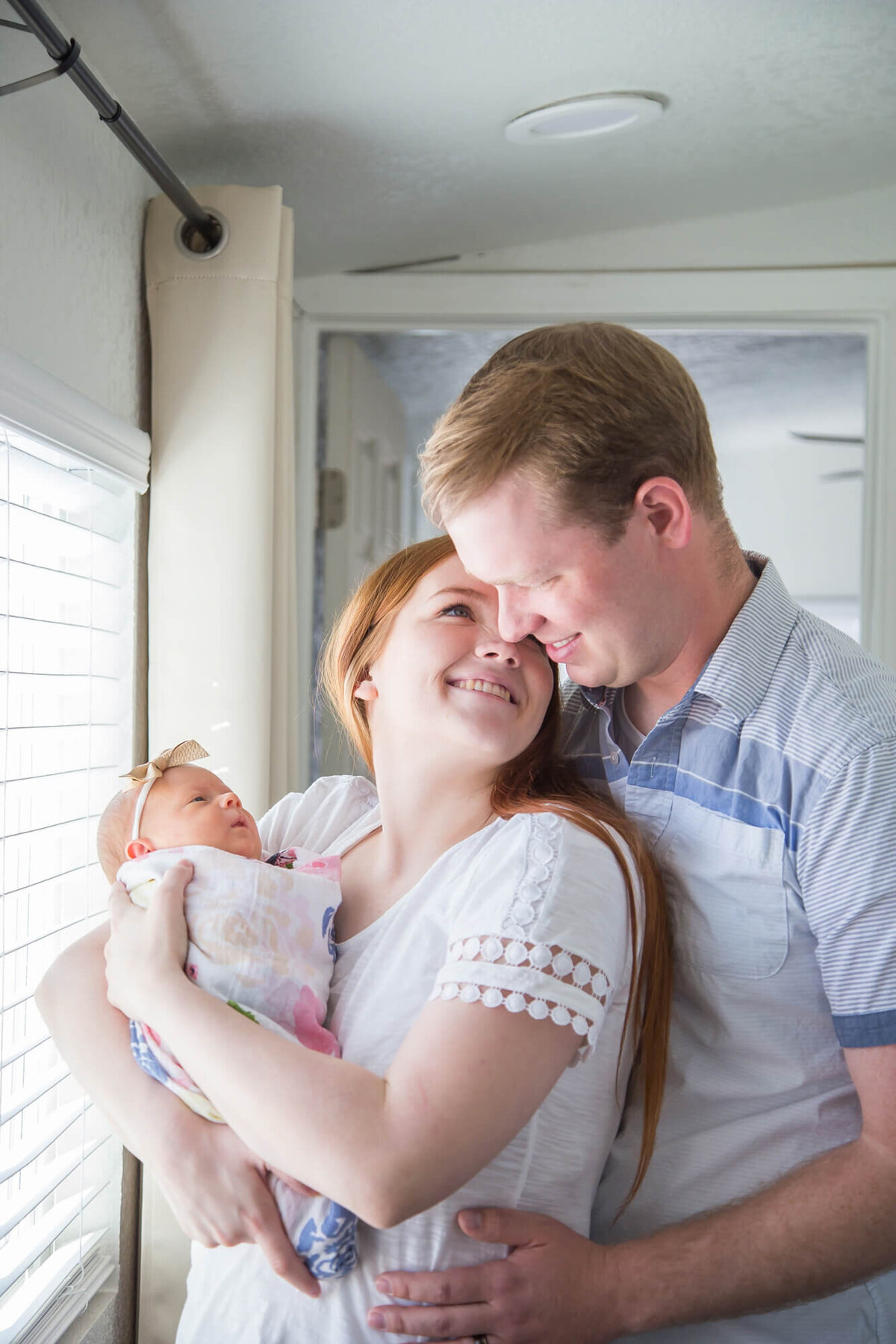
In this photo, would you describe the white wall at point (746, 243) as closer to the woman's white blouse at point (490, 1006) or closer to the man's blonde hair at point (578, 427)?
the man's blonde hair at point (578, 427)

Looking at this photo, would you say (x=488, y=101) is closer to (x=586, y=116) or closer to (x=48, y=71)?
(x=586, y=116)

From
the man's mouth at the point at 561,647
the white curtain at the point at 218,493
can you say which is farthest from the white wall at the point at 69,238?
the man's mouth at the point at 561,647

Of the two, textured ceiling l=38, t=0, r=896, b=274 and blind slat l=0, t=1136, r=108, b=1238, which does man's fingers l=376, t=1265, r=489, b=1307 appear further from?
textured ceiling l=38, t=0, r=896, b=274

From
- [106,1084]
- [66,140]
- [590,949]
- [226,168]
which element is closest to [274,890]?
[106,1084]

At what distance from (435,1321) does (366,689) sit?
79 centimetres

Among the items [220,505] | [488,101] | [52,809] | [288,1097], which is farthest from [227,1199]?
[488,101]

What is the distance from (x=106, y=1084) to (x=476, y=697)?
0.64 meters

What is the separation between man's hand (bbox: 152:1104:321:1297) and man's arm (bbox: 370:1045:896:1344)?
0.11 m

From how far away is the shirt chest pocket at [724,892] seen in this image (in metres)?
1.17

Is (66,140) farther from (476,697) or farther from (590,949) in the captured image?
(590,949)

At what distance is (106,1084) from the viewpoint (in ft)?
3.93

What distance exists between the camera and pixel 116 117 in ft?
4.66

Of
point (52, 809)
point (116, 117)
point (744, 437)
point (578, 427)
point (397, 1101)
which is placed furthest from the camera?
point (744, 437)

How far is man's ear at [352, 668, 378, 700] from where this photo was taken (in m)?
1.50
